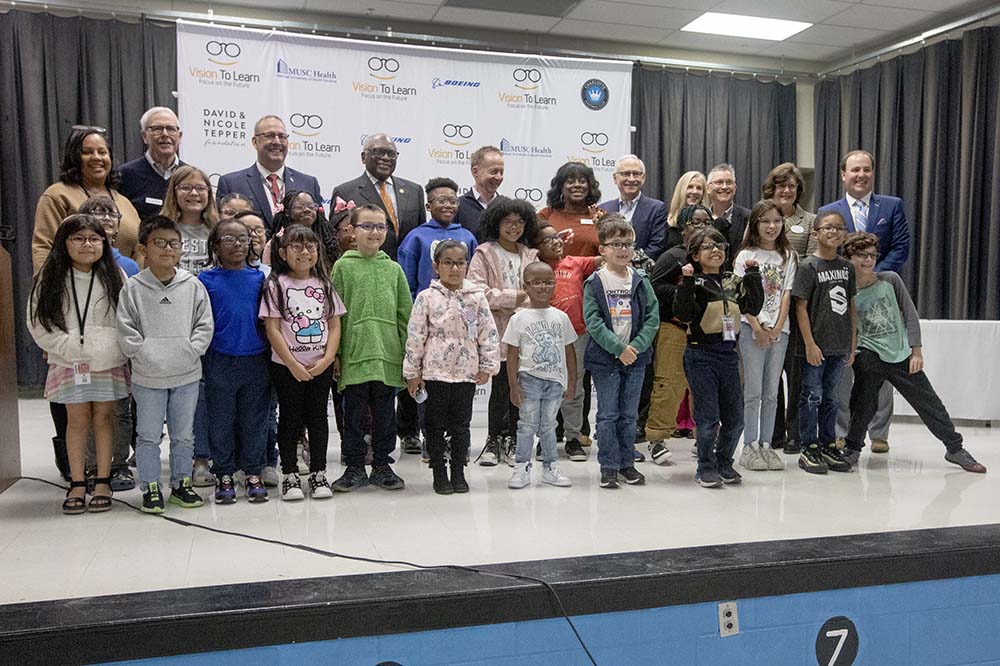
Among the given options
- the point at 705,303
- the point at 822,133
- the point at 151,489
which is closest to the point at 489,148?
the point at 705,303

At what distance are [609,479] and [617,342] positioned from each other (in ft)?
1.77

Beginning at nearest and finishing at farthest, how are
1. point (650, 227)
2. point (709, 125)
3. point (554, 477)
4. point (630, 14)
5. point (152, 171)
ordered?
point (554, 477), point (152, 171), point (650, 227), point (630, 14), point (709, 125)

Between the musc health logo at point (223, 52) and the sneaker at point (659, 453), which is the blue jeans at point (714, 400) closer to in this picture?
the sneaker at point (659, 453)

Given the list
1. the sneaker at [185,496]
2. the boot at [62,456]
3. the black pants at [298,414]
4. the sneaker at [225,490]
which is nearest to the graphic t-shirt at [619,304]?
the black pants at [298,414]

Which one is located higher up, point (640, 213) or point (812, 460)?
point (640, 213)

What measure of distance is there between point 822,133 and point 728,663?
700 centimetres

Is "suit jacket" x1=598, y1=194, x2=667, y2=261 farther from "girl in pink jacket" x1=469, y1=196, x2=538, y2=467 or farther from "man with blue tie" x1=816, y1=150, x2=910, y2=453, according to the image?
"man with blue tie" x1=816, y1=150, x2=910, y2=453

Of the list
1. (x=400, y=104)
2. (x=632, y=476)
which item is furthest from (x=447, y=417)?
(x=400, y=104)

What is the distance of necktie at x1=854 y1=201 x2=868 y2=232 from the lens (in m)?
4.11

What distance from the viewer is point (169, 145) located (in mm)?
3385

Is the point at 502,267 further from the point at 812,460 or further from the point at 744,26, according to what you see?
the point at 744,26

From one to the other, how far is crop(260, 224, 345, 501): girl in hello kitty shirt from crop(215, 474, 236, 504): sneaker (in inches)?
7.2

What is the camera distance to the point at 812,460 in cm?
349

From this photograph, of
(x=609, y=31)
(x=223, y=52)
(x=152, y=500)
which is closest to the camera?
(x=152, y=500)
